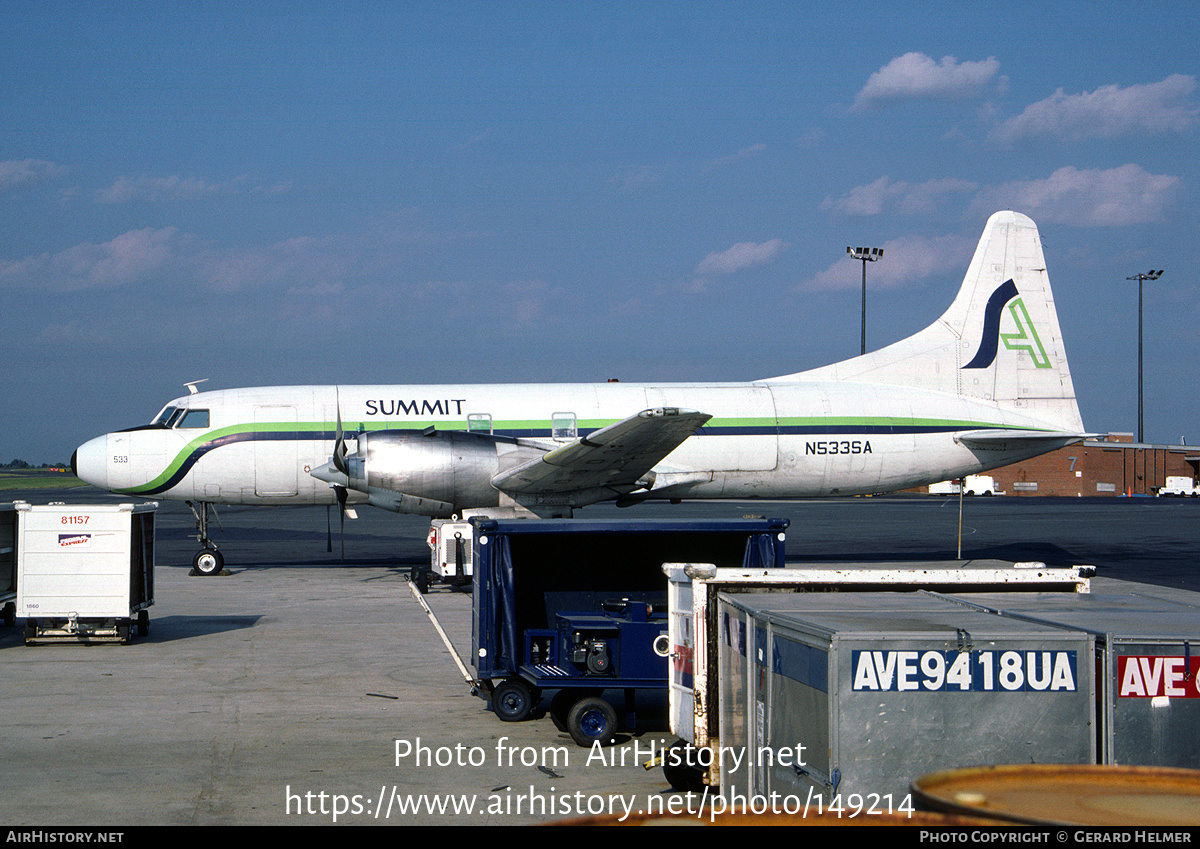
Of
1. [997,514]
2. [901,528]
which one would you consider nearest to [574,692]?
[901,528]

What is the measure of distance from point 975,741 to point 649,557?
8110mm

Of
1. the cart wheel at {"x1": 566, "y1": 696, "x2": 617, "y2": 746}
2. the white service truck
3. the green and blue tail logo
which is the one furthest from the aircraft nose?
the white service truck

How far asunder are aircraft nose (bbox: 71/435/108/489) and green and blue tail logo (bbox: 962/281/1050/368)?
1951 centimetres

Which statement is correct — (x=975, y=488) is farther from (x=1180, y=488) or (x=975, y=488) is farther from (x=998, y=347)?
(x=998, y=347)

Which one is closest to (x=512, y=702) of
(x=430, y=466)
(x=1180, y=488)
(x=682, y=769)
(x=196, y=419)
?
(x=682, y=769)

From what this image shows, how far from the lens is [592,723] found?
977cm

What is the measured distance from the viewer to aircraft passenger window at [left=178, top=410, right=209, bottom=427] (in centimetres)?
2277

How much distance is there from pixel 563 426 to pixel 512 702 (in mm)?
12241

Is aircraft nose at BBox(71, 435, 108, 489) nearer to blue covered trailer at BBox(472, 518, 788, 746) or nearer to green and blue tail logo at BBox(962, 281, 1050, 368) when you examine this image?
blue covered trailer at BBox(472, 518, 788, 746)

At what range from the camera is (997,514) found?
1853 inches

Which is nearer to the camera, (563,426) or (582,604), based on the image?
(582,604)

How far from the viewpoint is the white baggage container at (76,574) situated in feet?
49.3

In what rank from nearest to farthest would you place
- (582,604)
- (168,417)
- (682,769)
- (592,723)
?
(682,769) → (592,723) → (582,604) → (168,417)
